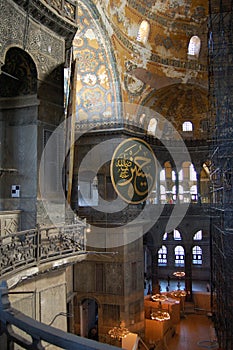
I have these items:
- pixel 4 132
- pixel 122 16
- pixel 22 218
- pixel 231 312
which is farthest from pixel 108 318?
pixel 122 16

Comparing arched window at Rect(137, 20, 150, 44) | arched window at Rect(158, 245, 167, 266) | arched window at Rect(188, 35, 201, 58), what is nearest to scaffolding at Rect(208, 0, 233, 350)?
arched window at Rect(137, 20, 150, 44)

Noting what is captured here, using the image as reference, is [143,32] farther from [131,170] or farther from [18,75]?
[18,75]

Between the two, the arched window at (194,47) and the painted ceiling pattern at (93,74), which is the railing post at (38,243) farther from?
the arched window at (194,47)

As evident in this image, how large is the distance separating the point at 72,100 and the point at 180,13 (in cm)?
1030

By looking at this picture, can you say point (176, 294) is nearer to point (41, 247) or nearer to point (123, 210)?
point (123, 210)

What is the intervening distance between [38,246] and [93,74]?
32.3 ft

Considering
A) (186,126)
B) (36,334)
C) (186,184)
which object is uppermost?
(186,126)

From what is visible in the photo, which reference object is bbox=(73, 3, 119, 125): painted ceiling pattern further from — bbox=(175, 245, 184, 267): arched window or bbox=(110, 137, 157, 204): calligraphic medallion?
bbox=(175, 245, 184, 267): arched window

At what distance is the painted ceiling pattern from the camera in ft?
43.8

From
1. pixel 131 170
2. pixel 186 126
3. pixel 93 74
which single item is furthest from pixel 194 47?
pixel 131 170

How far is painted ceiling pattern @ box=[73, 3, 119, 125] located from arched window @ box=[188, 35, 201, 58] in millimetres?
4916

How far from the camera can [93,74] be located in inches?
580

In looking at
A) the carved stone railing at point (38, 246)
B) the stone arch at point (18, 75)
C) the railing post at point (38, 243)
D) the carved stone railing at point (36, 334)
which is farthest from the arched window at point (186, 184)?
the carved stone railing at point (36, 334)

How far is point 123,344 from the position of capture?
13.4m
